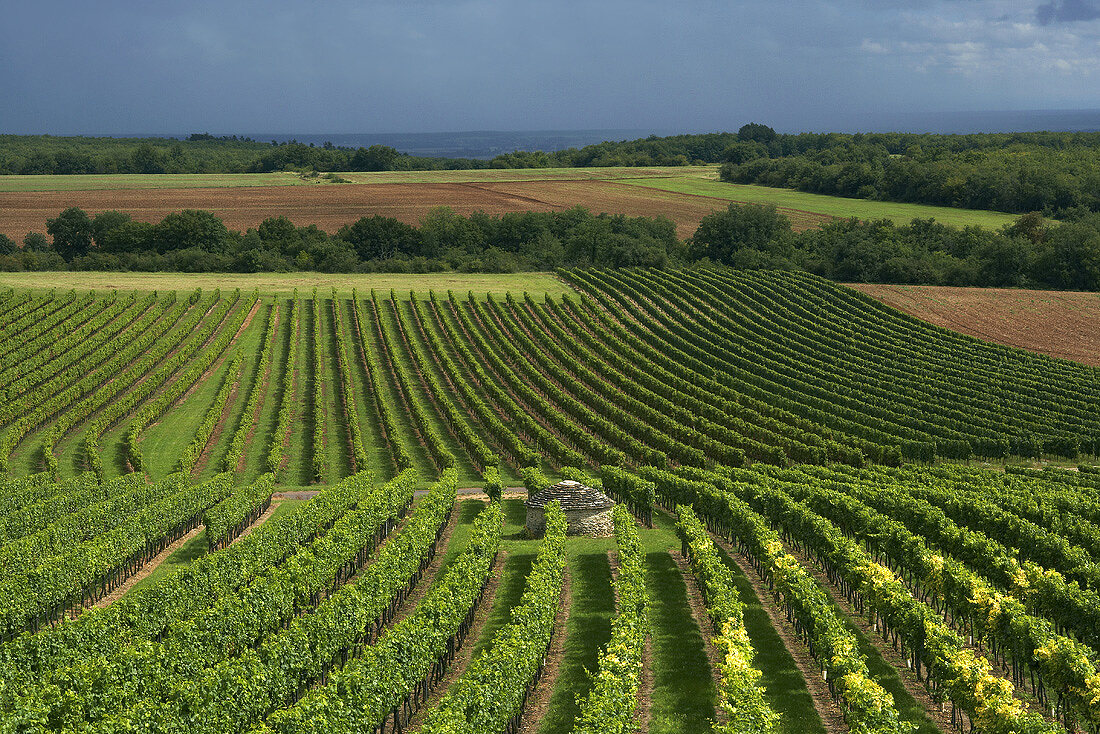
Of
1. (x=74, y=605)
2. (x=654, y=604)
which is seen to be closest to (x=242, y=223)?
(x=74, y=605)

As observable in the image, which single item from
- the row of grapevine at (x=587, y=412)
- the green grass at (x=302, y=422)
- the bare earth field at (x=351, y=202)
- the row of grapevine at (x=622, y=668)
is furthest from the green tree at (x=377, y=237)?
the row of grapevine at (x=622, y=668)

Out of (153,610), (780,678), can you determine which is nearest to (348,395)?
(153,610)

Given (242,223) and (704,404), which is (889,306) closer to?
(704,404)

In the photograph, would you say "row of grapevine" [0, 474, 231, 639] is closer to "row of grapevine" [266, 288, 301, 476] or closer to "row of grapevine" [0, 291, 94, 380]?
"row of grapevine" [266, 288, 301, 476]

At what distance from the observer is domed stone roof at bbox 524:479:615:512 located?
3975 cm

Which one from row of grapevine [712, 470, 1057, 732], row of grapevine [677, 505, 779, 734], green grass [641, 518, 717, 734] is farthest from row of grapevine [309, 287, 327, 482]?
row of grapevine [712, 470, 1057, 732]

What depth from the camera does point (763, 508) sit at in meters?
39.9

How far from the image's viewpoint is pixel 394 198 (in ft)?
525

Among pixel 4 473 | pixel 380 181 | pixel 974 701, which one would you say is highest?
pixel 380 181

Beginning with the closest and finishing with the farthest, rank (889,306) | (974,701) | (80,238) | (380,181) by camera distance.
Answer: (974,701)
(889,306)
(80,238)
(380,181)

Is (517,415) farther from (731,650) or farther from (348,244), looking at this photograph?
(348,244)

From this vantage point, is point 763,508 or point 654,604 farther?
point 763,508

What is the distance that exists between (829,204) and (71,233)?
119275 mm

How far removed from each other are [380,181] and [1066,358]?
146 m
